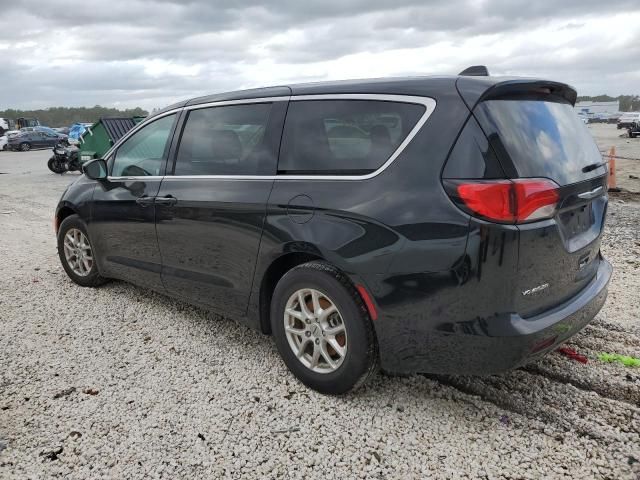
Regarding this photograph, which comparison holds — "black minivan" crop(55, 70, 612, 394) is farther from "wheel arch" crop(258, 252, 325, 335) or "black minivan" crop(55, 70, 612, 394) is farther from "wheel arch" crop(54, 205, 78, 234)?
"wheel arch" crop(54, 205, 78, 234)

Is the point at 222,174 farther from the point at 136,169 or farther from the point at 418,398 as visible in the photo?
the point at 418,398

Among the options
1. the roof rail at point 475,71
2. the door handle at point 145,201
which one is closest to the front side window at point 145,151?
the door handle at point 145,201

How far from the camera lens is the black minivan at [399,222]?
248 centimetres

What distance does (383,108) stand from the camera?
9.29ft

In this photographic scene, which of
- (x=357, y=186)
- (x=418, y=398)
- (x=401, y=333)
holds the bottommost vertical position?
(x=418, y=398)

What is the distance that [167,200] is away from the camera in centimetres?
389

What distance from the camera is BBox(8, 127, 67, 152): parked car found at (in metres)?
35.3

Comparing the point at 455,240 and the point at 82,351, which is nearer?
the point at 455,240

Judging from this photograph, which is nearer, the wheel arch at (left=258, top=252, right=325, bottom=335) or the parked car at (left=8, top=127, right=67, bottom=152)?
the wheel arch at (left=258, top=252, right=325, bottom=335)

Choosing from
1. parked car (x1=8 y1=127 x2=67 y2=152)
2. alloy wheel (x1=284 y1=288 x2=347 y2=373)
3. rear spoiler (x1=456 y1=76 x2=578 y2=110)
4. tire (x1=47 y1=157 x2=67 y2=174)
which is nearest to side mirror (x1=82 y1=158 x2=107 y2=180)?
alloy wheel (x1=284 y1=288 x2=347 y2=373)

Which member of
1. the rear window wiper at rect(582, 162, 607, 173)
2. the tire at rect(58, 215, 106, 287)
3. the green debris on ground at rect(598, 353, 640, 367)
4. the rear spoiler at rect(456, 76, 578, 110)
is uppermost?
the rear spoiler at rect(456, 76, 578, 110)

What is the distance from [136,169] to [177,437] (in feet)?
7.87

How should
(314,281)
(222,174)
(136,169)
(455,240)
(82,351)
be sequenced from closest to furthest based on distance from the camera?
1. (455,240)
2. (314,281)
3. (222,174)
4. (82,351)
5. (136,169)

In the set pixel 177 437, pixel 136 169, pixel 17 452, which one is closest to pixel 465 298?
pixel 177 437
